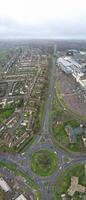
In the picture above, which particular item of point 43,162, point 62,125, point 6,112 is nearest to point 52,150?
point 43,162

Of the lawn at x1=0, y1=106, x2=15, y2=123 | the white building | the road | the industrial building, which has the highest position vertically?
the industrial building

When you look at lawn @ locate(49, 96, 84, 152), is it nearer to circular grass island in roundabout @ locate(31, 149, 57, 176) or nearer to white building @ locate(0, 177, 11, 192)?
circular grass island in roundabout @ locate(31, 149, 57, 176)

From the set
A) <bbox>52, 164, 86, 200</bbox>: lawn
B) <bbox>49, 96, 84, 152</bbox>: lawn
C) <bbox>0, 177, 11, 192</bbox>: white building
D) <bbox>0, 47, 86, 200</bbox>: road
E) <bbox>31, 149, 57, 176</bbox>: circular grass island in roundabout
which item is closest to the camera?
<bbox>52, 164, 86, 200</bbox>: lawn

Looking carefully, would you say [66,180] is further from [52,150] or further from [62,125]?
[62,125]

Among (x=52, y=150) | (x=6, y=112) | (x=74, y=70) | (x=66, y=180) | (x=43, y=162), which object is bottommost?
(x=66, y=180)

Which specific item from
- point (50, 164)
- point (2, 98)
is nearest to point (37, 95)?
point (2, 98)

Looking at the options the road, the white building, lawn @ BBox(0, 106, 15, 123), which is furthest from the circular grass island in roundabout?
lawn @ BBox(0, 106, 15, 123)
